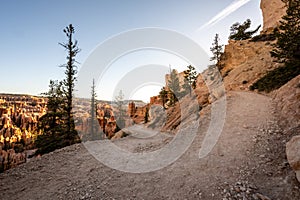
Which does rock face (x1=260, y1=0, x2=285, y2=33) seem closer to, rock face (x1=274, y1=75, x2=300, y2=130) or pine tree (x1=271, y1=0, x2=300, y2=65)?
pine tree (x1=271, y1=0, x2=300, y2=65)

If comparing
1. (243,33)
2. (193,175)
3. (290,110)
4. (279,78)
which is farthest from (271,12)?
(193,175)

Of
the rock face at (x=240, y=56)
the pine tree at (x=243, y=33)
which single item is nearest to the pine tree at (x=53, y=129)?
the rock face at (x=240, y=56)

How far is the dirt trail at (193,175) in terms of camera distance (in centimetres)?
566

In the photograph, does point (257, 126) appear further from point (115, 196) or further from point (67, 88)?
point (67, 88)

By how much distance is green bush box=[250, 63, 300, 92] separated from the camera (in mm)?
14875

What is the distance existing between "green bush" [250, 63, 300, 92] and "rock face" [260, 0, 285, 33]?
111ft

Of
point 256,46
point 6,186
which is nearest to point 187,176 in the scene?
point 6,186

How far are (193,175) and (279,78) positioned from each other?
1495cm

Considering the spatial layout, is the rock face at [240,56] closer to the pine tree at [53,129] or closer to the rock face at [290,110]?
the rock face at [290,110]

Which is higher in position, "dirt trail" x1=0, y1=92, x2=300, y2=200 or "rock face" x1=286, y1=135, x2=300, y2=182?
"rock face" x1=286, y1=135, x2=300, y2=182

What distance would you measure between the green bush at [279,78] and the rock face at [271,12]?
33.7m

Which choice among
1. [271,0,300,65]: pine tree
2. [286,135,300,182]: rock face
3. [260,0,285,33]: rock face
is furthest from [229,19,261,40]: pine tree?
[286,135,300,182]: rock face

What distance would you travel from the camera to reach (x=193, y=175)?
22.9 feet

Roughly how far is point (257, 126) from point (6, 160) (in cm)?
1569
